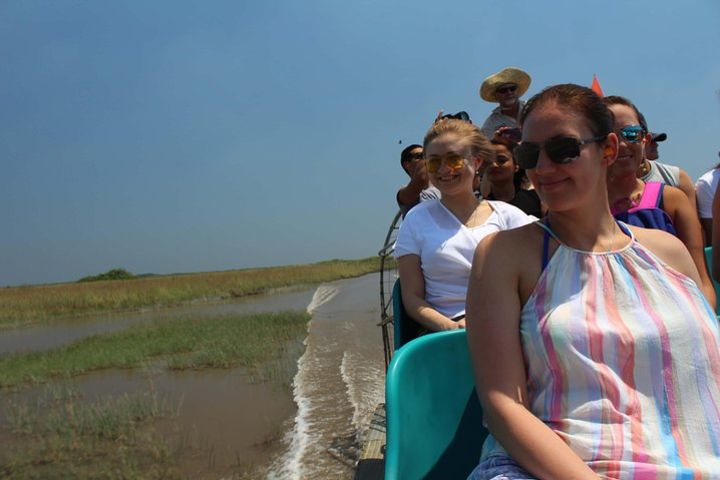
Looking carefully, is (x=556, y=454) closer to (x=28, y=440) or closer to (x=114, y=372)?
(x=28, y=440)

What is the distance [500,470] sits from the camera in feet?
4.18

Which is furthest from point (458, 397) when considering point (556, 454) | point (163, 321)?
point (163, 321)

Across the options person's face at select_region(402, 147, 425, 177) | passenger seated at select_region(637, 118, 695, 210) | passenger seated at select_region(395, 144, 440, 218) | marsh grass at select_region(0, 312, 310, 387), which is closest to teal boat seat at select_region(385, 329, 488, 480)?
passenger seated at select_region(637, 118, 695, 210)

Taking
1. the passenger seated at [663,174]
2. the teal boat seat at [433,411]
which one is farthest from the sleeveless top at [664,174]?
Answer: the teal boat seat at [433,411]

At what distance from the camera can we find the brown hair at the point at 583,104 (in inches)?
56.3

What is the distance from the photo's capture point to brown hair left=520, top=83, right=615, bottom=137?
143 cm

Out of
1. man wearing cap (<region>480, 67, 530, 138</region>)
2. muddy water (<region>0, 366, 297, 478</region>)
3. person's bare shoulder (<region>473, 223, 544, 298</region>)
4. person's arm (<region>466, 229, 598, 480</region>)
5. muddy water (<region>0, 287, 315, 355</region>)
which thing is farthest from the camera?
muddy water (<region>0, 287, 315, 355</region>)

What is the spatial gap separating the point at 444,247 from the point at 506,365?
133 cm

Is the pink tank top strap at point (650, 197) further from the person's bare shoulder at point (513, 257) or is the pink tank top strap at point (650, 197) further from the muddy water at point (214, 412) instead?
the muddy water at point (214, 412)

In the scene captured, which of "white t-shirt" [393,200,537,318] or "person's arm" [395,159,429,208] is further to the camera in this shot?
"person's arm" [395,159,429,208]

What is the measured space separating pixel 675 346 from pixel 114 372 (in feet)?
Result: 32.9

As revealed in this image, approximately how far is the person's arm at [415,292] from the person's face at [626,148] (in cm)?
96

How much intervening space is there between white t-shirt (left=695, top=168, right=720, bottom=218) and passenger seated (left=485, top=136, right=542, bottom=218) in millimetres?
847

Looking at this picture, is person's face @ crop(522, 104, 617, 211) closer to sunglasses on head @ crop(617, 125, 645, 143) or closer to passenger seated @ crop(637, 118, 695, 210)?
sunglasses on head @ crop(617, 125, 645, 143)
